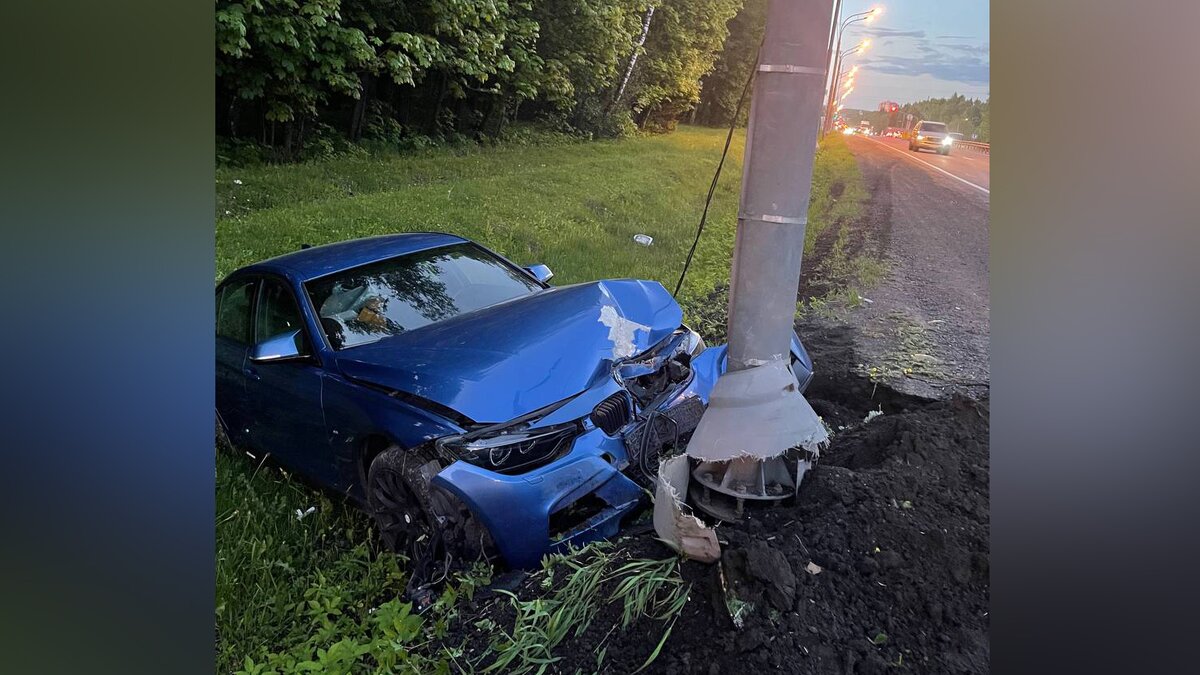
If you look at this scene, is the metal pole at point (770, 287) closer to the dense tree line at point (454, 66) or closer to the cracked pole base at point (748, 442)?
the cracked pole base at point (748, 442)

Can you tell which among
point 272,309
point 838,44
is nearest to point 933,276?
point 838,44

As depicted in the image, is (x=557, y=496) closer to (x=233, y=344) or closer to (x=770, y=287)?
(x=770, y=287)

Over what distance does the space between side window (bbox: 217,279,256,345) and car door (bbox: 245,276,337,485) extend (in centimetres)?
3

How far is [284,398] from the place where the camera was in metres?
1.95

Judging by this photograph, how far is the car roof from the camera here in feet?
6.38

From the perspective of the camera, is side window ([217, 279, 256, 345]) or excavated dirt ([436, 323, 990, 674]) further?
side window ([217, 279, 256, 345])

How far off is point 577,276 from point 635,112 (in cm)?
55

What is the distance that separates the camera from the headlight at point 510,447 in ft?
5.80

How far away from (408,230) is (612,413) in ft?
2.68

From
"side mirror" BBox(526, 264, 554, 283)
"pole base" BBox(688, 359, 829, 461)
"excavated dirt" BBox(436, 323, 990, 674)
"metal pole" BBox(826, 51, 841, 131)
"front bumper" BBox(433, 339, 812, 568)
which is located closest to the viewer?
"excavated dirt" BBox(436, 323, 990, 674)

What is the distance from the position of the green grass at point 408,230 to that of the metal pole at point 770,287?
0.26 metres

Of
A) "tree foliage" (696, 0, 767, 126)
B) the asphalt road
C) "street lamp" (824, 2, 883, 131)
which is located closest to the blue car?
the asphalt road

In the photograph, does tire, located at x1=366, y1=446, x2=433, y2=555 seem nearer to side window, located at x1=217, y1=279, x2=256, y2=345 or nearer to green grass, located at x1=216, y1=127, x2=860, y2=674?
green grass, located at x1=216, y1=127, x2=860, y2=674
